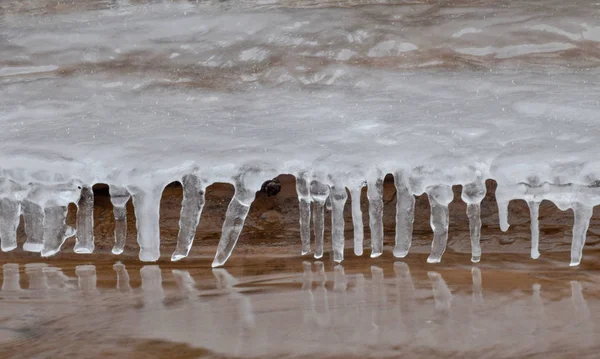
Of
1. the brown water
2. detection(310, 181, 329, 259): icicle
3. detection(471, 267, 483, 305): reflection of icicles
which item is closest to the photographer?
the brown water

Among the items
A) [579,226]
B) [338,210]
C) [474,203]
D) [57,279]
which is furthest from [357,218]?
[57,279]

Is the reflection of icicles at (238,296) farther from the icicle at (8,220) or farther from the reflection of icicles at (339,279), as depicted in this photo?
the icicle at (8,220)

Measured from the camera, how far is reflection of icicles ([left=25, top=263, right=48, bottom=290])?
2.93 ft

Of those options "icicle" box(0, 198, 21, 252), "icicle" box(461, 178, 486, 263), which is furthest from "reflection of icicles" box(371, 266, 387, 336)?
"icicle" box(0, 198, 21, 252)

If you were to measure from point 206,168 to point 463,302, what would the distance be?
333mm

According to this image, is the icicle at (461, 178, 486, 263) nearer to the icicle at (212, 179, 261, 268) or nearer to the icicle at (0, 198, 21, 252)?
the icicle at (212, 179, 261, 268)

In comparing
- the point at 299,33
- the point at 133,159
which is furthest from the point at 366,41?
the point at 133,159

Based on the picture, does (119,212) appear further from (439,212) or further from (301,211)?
(439,212)

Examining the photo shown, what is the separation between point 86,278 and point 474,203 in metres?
0.46

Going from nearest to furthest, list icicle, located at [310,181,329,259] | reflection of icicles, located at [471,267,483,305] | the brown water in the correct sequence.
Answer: the brown water < reflection of icicles, located at [471,267,483,305] < icicle, located at [310,181,329,259]

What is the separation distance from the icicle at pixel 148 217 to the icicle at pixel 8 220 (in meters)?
0.15

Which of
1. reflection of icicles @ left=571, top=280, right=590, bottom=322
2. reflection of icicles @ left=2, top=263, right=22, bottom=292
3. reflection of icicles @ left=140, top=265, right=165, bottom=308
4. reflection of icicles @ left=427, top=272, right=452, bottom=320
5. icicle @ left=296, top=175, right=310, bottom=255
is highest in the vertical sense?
icicle @ left=296, top=175, right=310, bottom=255

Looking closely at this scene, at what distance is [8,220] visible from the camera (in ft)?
3.15

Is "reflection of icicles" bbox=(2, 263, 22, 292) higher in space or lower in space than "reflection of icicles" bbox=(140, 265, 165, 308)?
higher
